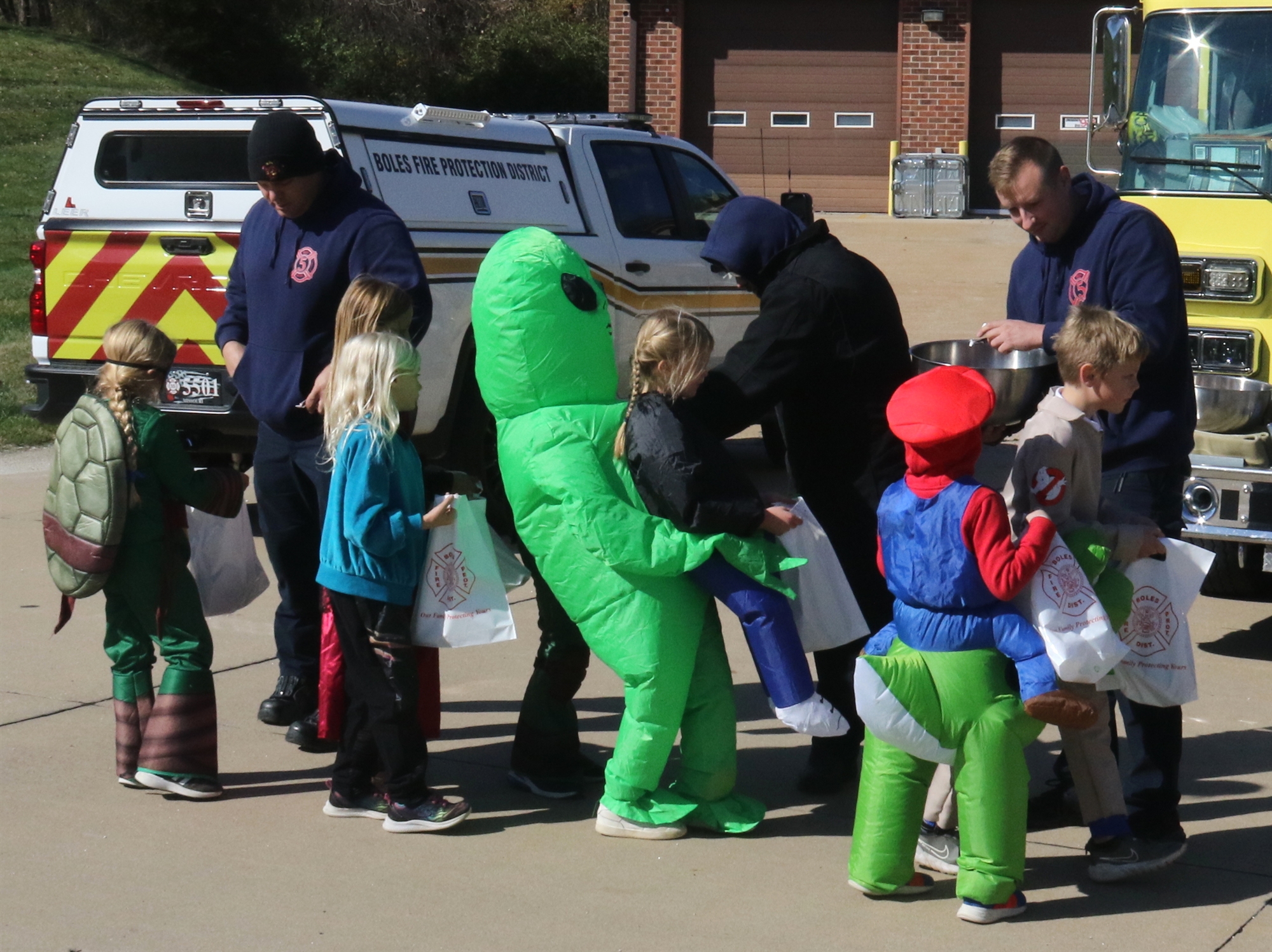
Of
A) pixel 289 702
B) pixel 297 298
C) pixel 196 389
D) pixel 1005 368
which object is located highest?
A: pixel 297 298

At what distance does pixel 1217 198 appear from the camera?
6340 millimetres

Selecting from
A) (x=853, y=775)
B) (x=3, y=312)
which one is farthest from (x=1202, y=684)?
(x=3, y=312)

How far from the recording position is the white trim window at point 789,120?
24531mm

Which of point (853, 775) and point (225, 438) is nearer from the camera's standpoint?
point (853, 775)

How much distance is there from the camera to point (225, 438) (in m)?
7.95

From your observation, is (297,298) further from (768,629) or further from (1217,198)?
(1217,198)

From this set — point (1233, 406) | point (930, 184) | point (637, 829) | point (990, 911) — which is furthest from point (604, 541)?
point (930, 184)

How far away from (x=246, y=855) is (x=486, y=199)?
5053 mm

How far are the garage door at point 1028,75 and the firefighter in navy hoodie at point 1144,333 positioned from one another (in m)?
20.0

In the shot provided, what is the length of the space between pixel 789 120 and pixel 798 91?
483 millimetres

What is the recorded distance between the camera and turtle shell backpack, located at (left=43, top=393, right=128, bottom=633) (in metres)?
4.45

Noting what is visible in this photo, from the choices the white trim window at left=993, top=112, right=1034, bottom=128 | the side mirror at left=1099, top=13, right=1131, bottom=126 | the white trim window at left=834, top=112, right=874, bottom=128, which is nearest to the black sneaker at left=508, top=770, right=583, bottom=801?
the side mirror at left=1099, top=13, right=1131, bottom=126

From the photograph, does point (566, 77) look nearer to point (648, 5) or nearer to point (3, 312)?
point (648, 5)

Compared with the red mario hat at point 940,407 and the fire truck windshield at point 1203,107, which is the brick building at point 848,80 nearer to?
the fire truck windshield at point 1203,107
